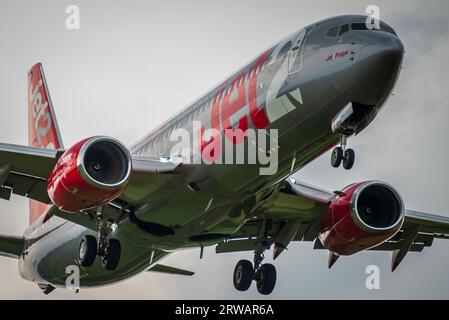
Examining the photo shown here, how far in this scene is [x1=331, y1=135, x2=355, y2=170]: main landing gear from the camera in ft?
84.7

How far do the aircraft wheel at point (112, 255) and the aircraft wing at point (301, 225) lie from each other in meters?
4.51

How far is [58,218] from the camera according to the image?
117 feet

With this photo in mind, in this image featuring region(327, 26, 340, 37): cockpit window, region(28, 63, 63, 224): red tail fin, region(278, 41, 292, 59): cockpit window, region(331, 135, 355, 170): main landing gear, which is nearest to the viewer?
region(331, 135, 355, 170): main landing gear

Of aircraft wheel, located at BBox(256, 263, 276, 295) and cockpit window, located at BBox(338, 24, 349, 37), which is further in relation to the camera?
aircraft wheel, located at BBox(256, 263, 276, 295)

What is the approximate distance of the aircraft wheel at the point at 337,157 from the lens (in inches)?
1016

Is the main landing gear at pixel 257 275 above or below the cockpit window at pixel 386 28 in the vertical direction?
below

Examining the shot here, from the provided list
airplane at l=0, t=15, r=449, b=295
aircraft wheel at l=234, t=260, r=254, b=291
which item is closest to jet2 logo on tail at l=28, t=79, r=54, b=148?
airplane at l=0, t=15, r=449, b=295

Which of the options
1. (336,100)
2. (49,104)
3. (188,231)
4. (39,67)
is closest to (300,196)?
(188,231)

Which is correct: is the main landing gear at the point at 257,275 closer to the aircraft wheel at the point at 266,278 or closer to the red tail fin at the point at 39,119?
the aircraft wheel at the point at 266,278

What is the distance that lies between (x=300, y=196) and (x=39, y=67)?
59.0 feet

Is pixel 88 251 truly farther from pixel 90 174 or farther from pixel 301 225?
pixel 301 225

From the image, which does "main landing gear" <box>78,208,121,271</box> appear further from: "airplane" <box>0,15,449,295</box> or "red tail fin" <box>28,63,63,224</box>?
"red tail fin" <box>28,63,63,224</box>

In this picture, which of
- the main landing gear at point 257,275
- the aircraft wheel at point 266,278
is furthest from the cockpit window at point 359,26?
the aircraft wheel at point 266,278

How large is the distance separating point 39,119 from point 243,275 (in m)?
13.2
